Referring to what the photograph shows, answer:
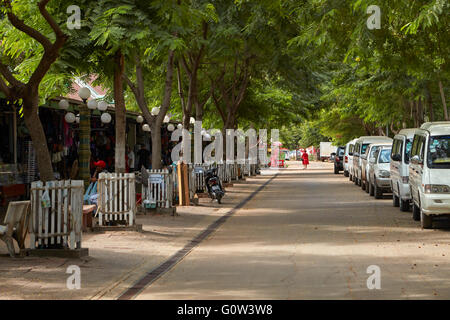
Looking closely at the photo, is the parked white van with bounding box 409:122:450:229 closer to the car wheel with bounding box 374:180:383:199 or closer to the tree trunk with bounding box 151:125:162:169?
the tree trunk with bounding box 151:125:162:169

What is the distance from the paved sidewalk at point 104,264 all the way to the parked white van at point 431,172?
4835 mm

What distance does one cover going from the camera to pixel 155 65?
2919cm

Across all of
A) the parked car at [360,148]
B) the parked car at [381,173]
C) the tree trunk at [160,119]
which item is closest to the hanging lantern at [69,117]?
the tree trunk at [160,119]

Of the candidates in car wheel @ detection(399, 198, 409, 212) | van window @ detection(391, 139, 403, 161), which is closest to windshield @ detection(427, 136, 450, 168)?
car wheel @ detection(399, 198, 409, 212)

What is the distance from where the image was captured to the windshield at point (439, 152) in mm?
17375

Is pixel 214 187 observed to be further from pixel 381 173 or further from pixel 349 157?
pixel 349 157

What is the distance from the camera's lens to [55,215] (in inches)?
519

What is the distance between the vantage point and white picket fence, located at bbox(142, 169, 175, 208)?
2212 centimetres

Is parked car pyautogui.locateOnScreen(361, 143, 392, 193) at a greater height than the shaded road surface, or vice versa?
parked car pyautogui.locateOnScreen(361, 143, 392, 193)

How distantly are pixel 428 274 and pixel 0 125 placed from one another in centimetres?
1471

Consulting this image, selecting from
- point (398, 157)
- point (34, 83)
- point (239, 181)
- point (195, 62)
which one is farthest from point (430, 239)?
point (239, 181)

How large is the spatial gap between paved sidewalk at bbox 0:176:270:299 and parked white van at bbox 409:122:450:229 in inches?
190

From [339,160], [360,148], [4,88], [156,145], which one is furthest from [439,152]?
[339,160]

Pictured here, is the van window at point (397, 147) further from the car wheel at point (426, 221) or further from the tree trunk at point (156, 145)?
the tree trunk at point (156, 145)
